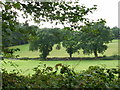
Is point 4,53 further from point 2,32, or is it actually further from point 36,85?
point 36,85

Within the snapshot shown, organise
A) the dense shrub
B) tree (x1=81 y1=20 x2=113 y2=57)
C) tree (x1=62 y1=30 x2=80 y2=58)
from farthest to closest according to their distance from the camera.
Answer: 1. tree (x1=62 y1=30 x2=80 y2=58)
2. tree (x1=81 y1=20 x2=113 y2=57)
3. the dense shrub

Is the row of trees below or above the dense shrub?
above

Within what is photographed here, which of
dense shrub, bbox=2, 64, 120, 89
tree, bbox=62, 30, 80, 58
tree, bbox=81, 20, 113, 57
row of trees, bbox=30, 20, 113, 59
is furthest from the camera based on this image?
tree, bbox=62, 30, 80, 58

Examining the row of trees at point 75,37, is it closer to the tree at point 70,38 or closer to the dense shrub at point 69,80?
the tree at point 70,38

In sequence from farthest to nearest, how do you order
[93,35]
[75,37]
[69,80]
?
[75,37] → [93,35] → [69,80]

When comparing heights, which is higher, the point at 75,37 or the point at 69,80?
the point at 75,37

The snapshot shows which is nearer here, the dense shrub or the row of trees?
the dense shrub

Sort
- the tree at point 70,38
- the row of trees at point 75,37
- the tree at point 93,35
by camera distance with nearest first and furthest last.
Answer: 1. the tree at point 93,35
2. the row of trees at point 75,37
3. the tree at point 70,38

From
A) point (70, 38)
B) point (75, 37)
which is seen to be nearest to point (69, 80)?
point (70, 38)

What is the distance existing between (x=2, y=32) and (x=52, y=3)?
0.90 metres

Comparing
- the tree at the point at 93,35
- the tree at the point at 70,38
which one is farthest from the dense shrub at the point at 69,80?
the tree at the point at 70,38

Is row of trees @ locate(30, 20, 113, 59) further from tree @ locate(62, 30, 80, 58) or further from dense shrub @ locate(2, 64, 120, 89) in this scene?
dense shrub @ locate(2, 64, 120, 89)

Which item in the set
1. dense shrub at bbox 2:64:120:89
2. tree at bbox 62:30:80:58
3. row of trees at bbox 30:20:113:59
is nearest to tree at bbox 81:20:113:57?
row of trees at bbox 30:20:113:59

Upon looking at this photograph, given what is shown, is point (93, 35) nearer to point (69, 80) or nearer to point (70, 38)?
point (70, 38)
